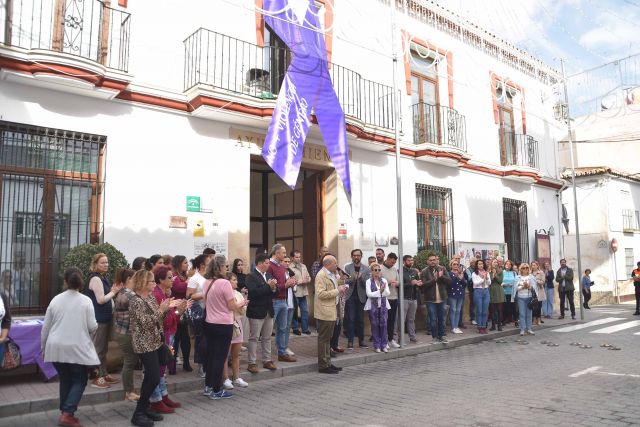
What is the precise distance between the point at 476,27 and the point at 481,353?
1028 centimetres

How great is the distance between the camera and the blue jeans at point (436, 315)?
33.4ft

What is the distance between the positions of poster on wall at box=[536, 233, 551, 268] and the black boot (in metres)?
14.8

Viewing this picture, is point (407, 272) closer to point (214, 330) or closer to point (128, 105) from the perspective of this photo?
point (214, 330)

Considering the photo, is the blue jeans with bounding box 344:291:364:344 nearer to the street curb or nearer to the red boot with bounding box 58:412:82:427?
the street curb

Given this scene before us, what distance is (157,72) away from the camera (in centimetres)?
920

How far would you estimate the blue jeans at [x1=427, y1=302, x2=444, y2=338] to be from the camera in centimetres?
1017

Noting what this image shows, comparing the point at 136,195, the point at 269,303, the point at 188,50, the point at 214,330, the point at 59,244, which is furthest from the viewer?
the point at 188,50

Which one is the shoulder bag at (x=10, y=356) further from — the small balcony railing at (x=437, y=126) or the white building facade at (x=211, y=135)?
the small balcony railing at (x=437, y=126)

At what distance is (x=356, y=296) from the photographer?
30.7 feet

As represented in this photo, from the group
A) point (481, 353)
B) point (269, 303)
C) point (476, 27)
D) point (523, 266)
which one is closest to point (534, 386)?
point (481, 353)

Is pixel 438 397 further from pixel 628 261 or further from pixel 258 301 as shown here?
pixel 628 261

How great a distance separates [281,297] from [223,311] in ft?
6.59

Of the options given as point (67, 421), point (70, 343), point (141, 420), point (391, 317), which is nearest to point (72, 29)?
point (70, 343)

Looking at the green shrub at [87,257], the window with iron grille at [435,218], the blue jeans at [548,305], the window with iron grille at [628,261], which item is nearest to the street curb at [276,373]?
the green shrub at [87,257]
